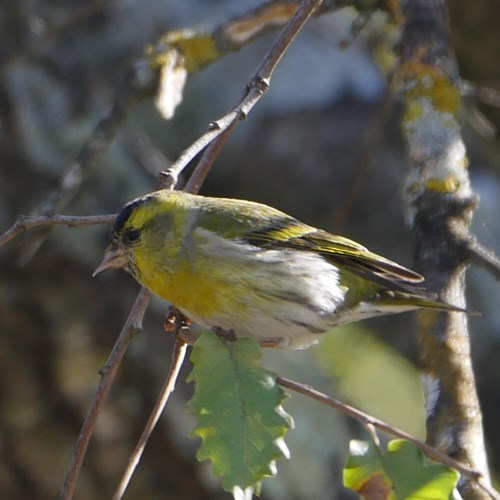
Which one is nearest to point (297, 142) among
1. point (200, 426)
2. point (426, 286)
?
point (426, 286)

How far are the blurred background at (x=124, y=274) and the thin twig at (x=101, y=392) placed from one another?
181 centimetres

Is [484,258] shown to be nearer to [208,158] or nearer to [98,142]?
[208,158]

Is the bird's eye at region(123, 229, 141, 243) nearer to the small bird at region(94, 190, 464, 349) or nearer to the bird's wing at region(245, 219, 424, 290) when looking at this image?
the small bird at region(94, 190, 464, 349)

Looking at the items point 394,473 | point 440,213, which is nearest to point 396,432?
point 394,473

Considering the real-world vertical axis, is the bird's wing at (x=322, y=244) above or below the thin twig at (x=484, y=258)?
above

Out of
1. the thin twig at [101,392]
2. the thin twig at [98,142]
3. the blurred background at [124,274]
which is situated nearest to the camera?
the thin twig at [101,392]

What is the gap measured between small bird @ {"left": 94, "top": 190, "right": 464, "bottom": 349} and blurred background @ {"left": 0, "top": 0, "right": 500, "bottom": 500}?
940 millimetres

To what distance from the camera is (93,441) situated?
3.61 m

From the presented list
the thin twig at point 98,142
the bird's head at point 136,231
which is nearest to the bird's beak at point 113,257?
the bird's head at point 136,231

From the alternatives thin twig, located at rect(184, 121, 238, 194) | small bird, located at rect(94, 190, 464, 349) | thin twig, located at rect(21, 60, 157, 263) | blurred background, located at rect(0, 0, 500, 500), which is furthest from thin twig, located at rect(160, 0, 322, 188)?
blurred background, located at rect(0, 0, 500, 500)

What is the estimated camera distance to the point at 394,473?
154cm

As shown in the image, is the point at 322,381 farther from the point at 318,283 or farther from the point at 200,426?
the point at 200,426

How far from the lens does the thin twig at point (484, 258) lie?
208cm

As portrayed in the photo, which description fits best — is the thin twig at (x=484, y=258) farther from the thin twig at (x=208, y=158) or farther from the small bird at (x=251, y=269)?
the thin twig at (x=208, y=158)
